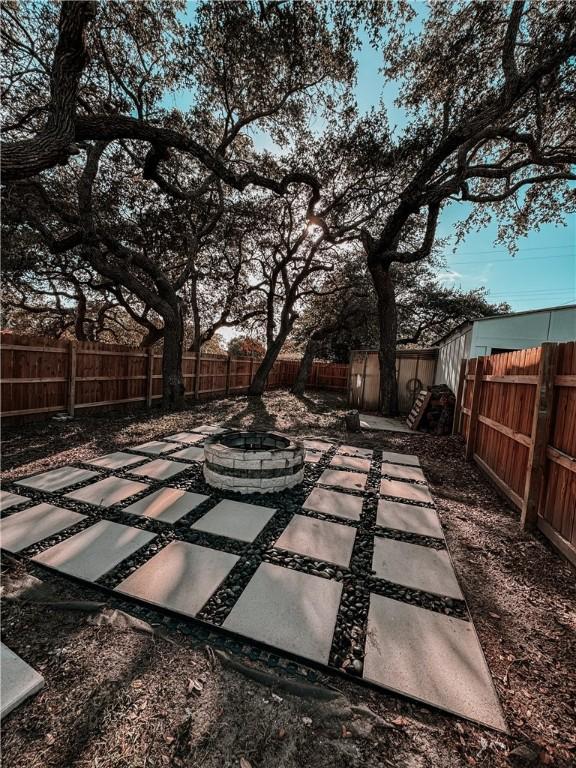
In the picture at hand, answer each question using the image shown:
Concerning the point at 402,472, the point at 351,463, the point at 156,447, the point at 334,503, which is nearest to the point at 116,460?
the point at 156,447

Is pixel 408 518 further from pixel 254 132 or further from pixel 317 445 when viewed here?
pixel 254 132

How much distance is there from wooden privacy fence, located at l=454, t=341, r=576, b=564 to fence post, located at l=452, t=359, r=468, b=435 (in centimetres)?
186

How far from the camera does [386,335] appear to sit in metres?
8.53

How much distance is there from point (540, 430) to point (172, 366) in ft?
24.0

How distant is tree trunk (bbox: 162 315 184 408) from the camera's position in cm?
758

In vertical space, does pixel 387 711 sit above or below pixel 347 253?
below

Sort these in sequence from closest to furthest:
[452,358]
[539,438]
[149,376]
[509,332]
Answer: [539,438] → [509,332] → [452,358] → [149,376]

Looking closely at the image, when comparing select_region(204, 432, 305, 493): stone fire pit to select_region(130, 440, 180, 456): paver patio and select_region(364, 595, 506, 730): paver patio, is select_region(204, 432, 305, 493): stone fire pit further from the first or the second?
select_region(364, 595, 506, 730): paver patio

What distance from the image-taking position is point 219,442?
3.65 metres

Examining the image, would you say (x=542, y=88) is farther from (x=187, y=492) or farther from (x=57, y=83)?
(x=187, y=492)

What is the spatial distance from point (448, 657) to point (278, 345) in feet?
34.0

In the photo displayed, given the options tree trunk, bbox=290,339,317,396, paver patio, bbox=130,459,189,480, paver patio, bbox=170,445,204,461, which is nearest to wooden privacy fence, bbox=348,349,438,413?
tree trunk, bbox=290,339,317,396

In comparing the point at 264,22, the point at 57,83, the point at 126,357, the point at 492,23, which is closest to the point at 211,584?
the point at 57,83

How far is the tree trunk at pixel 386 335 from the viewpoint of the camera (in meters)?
8.29
